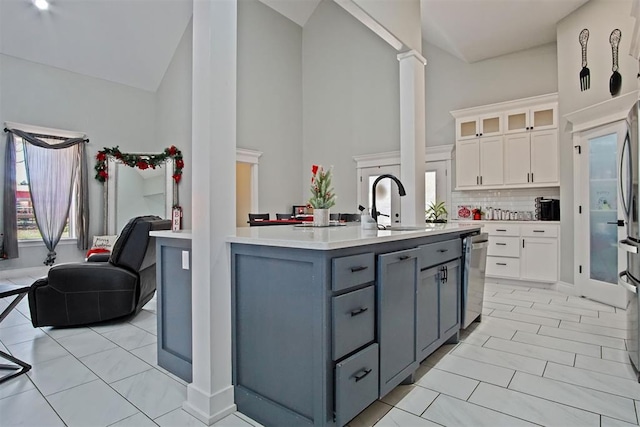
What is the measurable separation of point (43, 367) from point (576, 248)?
5.62m

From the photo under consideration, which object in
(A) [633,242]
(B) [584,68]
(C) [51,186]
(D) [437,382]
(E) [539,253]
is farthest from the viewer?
(C) [51,186]

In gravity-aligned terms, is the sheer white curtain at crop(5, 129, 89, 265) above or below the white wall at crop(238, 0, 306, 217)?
below

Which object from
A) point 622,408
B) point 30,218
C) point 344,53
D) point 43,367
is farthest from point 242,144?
point 622,408

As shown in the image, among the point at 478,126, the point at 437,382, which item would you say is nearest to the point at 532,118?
the point at 478,126

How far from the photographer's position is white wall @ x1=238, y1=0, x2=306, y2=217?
295 inches

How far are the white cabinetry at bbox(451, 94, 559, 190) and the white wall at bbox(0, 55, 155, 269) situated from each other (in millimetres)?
6293

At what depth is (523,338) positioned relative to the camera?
3023mm

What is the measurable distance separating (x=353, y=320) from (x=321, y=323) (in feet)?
0.66

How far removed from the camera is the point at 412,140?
366cm

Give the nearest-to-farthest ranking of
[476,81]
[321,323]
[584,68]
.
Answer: [321,323] < [584,68] < [476,81]

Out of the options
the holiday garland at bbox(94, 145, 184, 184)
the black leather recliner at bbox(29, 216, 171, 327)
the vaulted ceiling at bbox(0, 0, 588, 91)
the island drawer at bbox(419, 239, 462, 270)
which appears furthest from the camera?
the holiday garland at bbox(94, 145, 184, 184)

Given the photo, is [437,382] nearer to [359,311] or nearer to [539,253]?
[359,311]

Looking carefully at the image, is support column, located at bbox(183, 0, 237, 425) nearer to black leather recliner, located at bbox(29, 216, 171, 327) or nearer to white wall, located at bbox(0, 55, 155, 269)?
black leather recliner, located at bbox(29, 216, 171, 327)

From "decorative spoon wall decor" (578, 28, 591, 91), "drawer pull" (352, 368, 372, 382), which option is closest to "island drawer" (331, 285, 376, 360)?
"drawer pull" (352, 368, 372, 382)
